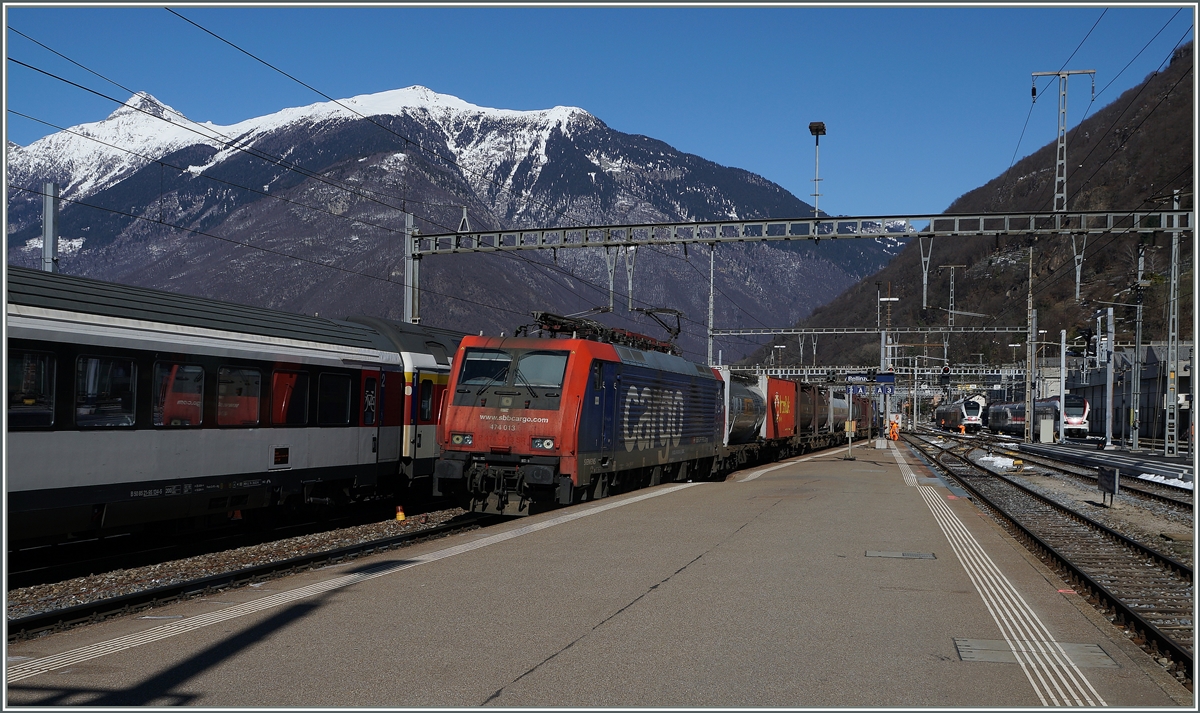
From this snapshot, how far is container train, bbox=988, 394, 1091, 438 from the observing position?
2842 inches

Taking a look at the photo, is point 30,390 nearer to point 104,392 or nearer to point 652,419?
point 104,392

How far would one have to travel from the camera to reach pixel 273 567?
1174cm

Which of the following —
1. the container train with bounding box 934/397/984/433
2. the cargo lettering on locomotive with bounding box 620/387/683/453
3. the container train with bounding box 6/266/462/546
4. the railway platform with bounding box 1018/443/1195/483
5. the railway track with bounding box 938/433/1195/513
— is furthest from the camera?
the container train with bounding box 934/397/984/433

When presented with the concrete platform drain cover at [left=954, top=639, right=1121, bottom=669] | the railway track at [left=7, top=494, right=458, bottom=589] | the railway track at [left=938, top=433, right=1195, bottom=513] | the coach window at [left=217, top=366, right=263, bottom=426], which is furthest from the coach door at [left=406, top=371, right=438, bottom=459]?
the railway track at [left=938, top=433, right=1195, bottom=513]

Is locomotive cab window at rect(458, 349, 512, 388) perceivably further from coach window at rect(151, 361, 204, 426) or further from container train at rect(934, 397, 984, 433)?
container train at rect(934, 397, 984, 433)

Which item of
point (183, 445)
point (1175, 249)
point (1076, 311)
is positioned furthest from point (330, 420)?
point (1076, 311)

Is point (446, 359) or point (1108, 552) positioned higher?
point (446, 359)

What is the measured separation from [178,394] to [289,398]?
95.1 inches

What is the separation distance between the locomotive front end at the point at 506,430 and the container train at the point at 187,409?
58.9 inches

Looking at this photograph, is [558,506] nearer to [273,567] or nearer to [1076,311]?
[273,567]

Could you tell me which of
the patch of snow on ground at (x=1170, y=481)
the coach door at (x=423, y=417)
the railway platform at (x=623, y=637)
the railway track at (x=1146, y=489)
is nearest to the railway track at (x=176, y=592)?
the railway platform at (x=623, y=637)

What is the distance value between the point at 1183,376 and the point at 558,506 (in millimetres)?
55382

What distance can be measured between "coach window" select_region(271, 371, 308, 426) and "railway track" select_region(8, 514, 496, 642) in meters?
2.80

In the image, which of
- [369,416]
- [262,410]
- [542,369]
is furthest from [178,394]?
[542,369]
